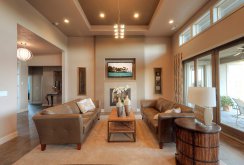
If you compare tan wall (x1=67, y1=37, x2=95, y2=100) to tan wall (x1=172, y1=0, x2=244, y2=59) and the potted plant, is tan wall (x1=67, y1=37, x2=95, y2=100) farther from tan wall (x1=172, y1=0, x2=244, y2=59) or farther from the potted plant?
the potted plant

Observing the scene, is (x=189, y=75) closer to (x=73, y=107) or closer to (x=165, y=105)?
(x=165, y=105)

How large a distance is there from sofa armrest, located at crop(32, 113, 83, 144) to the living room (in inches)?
9.4

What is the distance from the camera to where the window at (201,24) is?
4.90 m

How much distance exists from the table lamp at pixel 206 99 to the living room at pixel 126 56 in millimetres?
1043

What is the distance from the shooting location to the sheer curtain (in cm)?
666

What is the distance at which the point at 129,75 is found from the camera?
25.1 ft

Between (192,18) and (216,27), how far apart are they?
162cm

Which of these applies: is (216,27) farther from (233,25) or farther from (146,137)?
(146,137)

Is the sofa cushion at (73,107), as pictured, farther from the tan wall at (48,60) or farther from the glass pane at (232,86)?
the glass pane at (232,86)

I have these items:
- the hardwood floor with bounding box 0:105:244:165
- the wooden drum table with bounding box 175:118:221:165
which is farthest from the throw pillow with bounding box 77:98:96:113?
the wooden drum table with bounding box 175:118:221:165

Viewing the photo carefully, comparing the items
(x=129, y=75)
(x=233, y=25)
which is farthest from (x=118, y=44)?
(x=233, y=25)

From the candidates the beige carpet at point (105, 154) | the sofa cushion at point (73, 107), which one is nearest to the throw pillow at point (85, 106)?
the sofa cushion at point (73, 107)

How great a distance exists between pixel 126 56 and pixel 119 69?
739mm

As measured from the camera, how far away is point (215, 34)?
4281 millimetres
